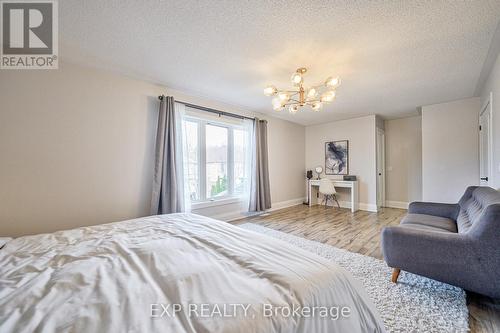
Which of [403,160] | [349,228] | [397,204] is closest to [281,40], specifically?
[349,228]

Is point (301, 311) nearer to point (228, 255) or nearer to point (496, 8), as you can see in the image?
point (228, 255)

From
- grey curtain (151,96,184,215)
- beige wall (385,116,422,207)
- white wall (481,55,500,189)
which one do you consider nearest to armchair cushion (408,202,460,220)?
white wall (481,55,500,189)

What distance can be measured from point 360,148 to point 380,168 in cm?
81

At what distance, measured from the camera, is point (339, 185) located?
5082mm

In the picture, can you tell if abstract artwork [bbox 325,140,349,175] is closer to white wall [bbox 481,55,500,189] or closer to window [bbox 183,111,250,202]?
window [bbox 183,111,250,202]

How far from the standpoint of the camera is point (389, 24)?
174 cm

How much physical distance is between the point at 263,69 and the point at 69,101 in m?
2.37

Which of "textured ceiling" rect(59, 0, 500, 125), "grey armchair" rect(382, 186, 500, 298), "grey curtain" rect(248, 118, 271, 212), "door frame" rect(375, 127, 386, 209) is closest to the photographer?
"grey armchair" rect(382, 186, 500, 298)

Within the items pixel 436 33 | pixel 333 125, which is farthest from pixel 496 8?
pixel 333 125

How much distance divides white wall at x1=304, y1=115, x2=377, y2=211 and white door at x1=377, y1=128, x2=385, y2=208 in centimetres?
29

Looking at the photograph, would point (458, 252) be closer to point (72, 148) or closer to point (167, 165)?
point (167, 165)

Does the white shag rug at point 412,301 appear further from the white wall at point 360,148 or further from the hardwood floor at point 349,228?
the white wall at point 360,148

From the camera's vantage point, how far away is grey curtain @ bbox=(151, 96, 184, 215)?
9.54ft

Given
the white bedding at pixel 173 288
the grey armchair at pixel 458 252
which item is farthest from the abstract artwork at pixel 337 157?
the white bedding at pixel 173 288
